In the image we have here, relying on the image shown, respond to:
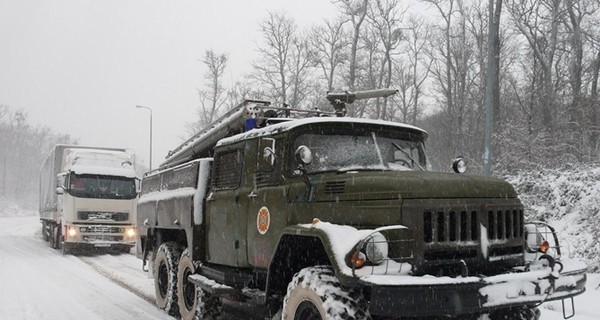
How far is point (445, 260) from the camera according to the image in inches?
170

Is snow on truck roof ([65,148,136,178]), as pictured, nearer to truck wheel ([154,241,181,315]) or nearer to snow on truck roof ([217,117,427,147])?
truck wheel ([154,241,181,315])

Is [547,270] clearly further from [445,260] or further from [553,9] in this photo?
[553,9]

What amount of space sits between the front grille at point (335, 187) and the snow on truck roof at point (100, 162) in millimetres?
14670

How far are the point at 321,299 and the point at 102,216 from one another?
14863 millimetres

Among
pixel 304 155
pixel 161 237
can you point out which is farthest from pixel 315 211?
pixel 161 237

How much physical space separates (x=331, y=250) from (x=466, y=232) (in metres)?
1.17

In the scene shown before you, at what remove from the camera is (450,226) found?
14.4 feet

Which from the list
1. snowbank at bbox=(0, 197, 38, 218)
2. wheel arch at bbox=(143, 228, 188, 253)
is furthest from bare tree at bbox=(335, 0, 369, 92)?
snowbank at bbox=(0, 197, 38, 218)

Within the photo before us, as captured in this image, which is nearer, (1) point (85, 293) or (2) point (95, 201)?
(1) point (85, 293)

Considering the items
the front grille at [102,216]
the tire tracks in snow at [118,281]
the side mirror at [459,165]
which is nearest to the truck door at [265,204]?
the side mirror at [459,165]

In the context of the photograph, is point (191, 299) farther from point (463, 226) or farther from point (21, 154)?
point (21, 154)

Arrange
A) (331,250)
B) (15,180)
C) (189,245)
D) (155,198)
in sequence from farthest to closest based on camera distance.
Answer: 1. (15,180)
2. (155,198)
3. (189,245)
4. (331,250)

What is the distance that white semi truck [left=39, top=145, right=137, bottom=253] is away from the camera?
675 inches

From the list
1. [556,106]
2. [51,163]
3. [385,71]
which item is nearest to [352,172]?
[51,163]
